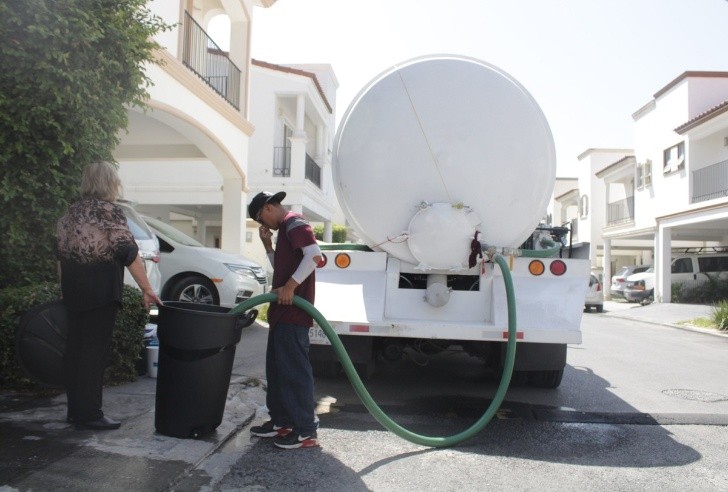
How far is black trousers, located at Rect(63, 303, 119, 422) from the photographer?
404 centimetres

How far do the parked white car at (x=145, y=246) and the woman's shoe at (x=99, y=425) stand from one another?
13.2 feet

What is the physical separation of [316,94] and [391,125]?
1729 centimetres

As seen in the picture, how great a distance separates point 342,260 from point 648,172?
23.3m

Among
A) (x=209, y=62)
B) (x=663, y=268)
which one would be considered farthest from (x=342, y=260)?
(x=663, y=268)

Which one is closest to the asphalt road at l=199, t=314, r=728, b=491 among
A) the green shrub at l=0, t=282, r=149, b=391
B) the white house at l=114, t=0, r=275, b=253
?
the green shrub at l=0, t=282, r=149, b=391

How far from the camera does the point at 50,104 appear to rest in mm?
4844

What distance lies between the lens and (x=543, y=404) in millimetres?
5777

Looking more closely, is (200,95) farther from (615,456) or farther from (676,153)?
(676,153)

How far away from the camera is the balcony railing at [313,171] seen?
74.1 feet

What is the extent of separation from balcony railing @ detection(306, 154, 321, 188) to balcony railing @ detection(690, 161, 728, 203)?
42.5 feet

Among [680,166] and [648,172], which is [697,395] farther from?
[648,172]

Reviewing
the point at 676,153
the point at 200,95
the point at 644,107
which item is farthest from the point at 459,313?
the point at 644,107

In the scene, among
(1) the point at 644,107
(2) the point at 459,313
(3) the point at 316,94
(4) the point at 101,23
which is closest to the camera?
(4) the point at 101,23

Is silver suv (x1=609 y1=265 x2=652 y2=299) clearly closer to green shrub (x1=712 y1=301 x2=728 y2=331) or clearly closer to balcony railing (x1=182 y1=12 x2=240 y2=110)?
green shrub (x1=712 y1=301 x2=728 y2=331)
